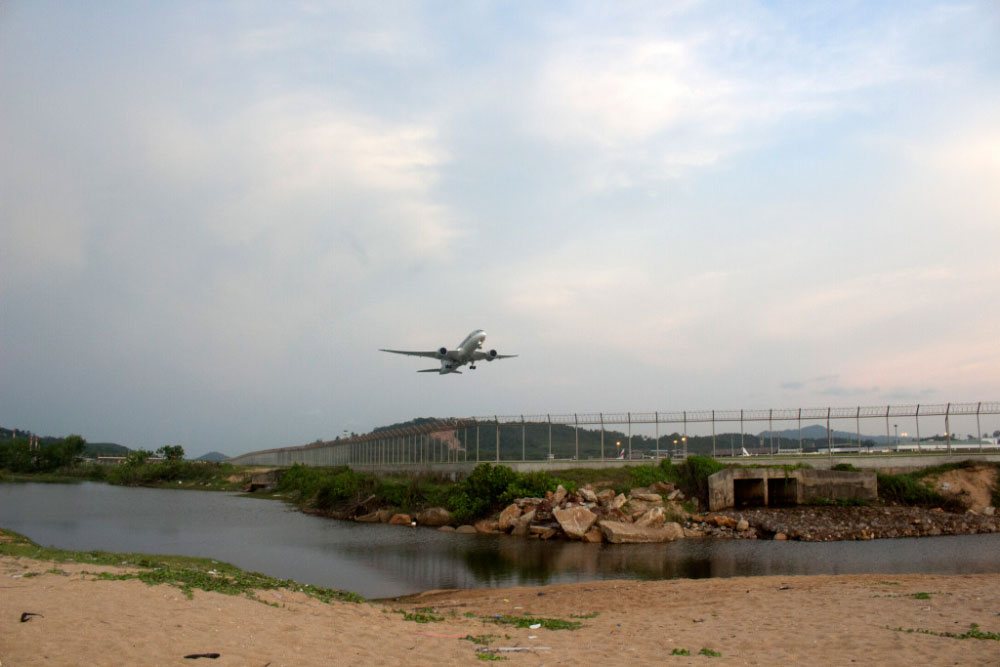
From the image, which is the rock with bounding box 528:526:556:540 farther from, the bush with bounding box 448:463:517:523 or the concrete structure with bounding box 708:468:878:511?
the concrete structure with bounding box 708:468:878:511

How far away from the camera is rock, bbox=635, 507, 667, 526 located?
125 feet

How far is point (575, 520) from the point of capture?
122 ft

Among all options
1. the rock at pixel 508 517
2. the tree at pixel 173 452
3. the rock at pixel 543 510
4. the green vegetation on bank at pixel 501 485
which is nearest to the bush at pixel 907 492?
the green vegetation on bank at pixel 501 485

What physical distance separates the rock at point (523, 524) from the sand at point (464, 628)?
1931cm

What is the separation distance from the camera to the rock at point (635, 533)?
3591 centimetres

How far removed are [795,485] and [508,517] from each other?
1817 centimetres

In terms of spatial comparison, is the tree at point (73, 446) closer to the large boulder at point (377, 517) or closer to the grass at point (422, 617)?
the large boulder at point (377, 517)

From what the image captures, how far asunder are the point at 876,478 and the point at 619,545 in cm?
1987

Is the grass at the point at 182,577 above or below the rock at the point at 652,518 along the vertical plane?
above

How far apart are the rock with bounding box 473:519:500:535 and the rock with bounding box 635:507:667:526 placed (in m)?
7.79

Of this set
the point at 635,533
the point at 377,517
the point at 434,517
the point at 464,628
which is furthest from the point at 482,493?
the point at 464,628

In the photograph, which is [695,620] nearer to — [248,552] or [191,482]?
[248,552]

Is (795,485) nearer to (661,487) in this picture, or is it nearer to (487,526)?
(661,487)

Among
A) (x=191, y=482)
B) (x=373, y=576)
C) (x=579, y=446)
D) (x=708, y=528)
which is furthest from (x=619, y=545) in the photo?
Result: (x=191, y=482)
